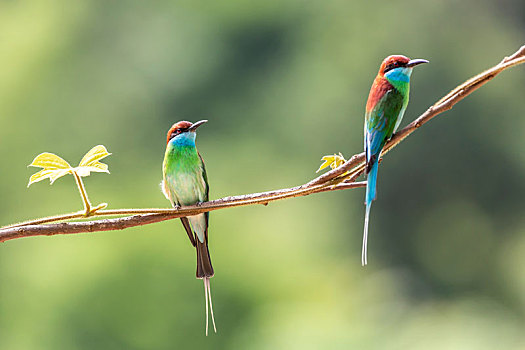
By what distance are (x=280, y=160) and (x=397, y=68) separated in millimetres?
A: 16373

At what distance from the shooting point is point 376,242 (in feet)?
57.1

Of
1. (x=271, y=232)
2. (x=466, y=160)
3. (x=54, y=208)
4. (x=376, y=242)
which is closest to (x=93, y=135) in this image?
(x=54, y=208)

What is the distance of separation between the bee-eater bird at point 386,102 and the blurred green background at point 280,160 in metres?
7.66

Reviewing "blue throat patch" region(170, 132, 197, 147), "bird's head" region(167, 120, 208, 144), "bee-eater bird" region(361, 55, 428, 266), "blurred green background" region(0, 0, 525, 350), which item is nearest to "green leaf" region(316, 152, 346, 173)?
"bee-eater bird" region(361, 55, 428, 266)

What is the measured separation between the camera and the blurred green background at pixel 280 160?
10156mm

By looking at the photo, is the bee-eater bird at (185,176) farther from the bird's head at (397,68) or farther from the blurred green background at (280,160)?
the blurred green background at (280,160)

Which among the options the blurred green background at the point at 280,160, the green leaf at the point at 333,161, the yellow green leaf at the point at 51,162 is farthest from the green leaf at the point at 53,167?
the blurred green background at the point at 280,160

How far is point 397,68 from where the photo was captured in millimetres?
1176

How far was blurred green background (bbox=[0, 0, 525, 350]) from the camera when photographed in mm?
10156

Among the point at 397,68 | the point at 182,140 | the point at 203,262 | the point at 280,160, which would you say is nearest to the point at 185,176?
the point at 182,140

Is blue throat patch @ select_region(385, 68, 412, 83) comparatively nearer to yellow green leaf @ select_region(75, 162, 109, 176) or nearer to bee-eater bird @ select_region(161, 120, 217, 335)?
yellow green leaf @ select_region(75, 162, 109, 176)

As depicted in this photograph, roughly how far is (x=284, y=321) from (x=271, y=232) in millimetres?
4311

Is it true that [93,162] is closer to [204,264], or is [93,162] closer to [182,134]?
[204,264]

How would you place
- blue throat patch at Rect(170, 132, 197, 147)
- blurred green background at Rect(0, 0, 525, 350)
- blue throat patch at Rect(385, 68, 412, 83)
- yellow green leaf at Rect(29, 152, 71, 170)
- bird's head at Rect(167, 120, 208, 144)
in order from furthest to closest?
blurred green background at Rect(0, 0, 525, 350) → blue throat patch at Rect(170, 132, 197, 147) → bird's head at Rect(167, 120, 208, 144) → blue throat patch at Rect(385, 68, 412, 83) → yellow green leaf at Rect(29, 152, 71, 170)
